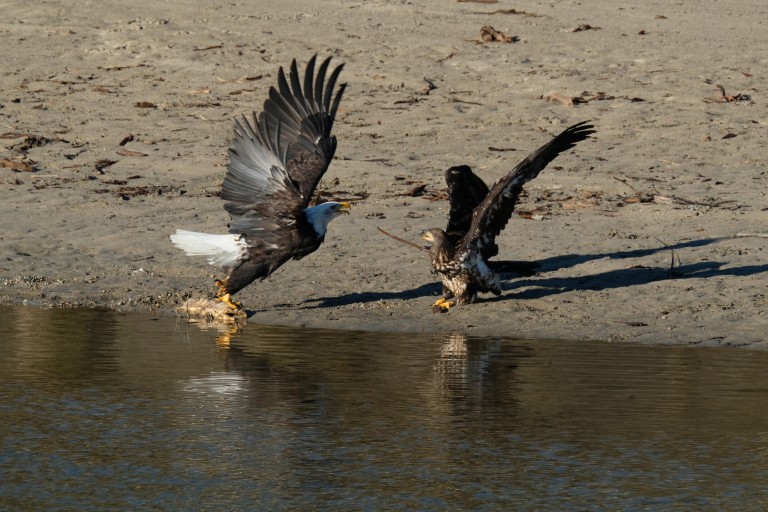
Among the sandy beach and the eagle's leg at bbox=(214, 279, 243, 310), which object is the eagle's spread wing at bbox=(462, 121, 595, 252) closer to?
the sandy beach

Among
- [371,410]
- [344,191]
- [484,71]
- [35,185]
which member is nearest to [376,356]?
[371,410]

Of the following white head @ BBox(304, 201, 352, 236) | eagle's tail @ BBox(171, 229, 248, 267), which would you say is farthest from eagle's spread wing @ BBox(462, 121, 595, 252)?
eagle's tail @ BBox(171, 229, 248, 267)

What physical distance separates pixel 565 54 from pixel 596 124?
240 centimetres

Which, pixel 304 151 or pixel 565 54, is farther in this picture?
pixel 565 54

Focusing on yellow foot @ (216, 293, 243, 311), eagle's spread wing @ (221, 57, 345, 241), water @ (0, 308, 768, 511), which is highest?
Answer: eagle's spread wing @ (221, 57, 345, 241)

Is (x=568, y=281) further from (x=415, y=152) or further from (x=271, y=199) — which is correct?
(x=415, y=152)

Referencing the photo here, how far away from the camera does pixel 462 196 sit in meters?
10.9

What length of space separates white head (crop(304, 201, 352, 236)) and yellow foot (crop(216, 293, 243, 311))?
799mm

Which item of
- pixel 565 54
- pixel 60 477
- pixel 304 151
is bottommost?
pixel 60 477

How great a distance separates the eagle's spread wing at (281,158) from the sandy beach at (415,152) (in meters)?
0.76

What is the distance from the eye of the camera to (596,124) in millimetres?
15141

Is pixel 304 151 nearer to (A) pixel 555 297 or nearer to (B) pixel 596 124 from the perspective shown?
(A) pixel 555 297

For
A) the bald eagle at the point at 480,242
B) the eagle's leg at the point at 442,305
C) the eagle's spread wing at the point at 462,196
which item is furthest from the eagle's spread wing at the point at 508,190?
the eagle's spread wing at the point at 462,196

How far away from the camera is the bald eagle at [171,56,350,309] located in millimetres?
10242
